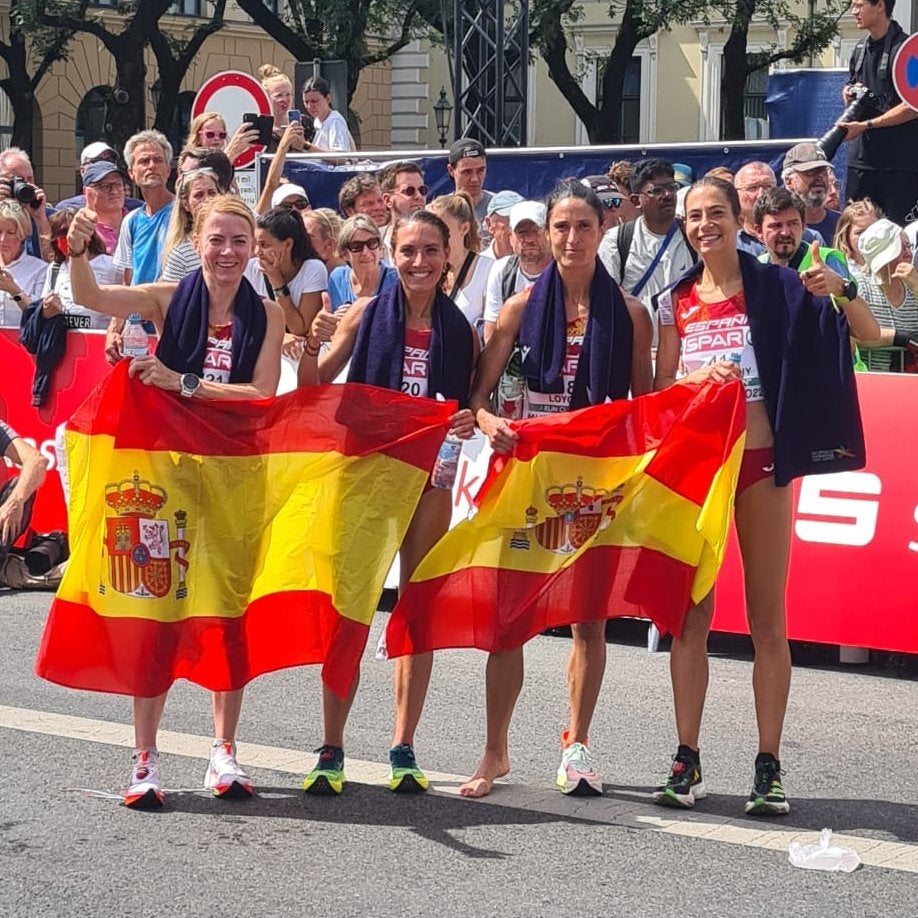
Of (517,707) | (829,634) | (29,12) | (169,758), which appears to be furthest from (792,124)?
(29,12)

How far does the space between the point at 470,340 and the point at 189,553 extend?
121 cm

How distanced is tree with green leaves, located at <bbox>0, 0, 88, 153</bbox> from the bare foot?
32.5m

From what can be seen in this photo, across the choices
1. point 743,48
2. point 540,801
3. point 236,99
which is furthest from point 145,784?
point 743,48

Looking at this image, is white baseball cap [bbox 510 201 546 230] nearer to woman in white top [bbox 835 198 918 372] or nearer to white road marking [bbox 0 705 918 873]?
woman in white top [bbox 835 198 918 372]

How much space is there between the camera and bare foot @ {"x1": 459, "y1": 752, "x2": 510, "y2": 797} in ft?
20.8

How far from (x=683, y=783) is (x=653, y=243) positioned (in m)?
4.41

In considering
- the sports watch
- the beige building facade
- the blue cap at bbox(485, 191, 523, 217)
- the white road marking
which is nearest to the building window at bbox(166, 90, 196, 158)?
the beige building facade

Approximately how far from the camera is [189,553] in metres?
6.38

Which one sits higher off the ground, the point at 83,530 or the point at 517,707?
the point at 83,530

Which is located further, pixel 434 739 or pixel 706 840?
pixel 434 739

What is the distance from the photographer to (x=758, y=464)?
628cm

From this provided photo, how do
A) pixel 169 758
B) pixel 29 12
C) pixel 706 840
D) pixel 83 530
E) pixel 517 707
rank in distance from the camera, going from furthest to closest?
1. pixel 29 12
2. pixel 517 707
3. pixel 169 758
4. pixel 83 530
5. pixel 706 840

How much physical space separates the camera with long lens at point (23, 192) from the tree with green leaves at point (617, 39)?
23.5 metres

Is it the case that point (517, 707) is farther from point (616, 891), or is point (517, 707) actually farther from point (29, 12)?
point (29, 12)
